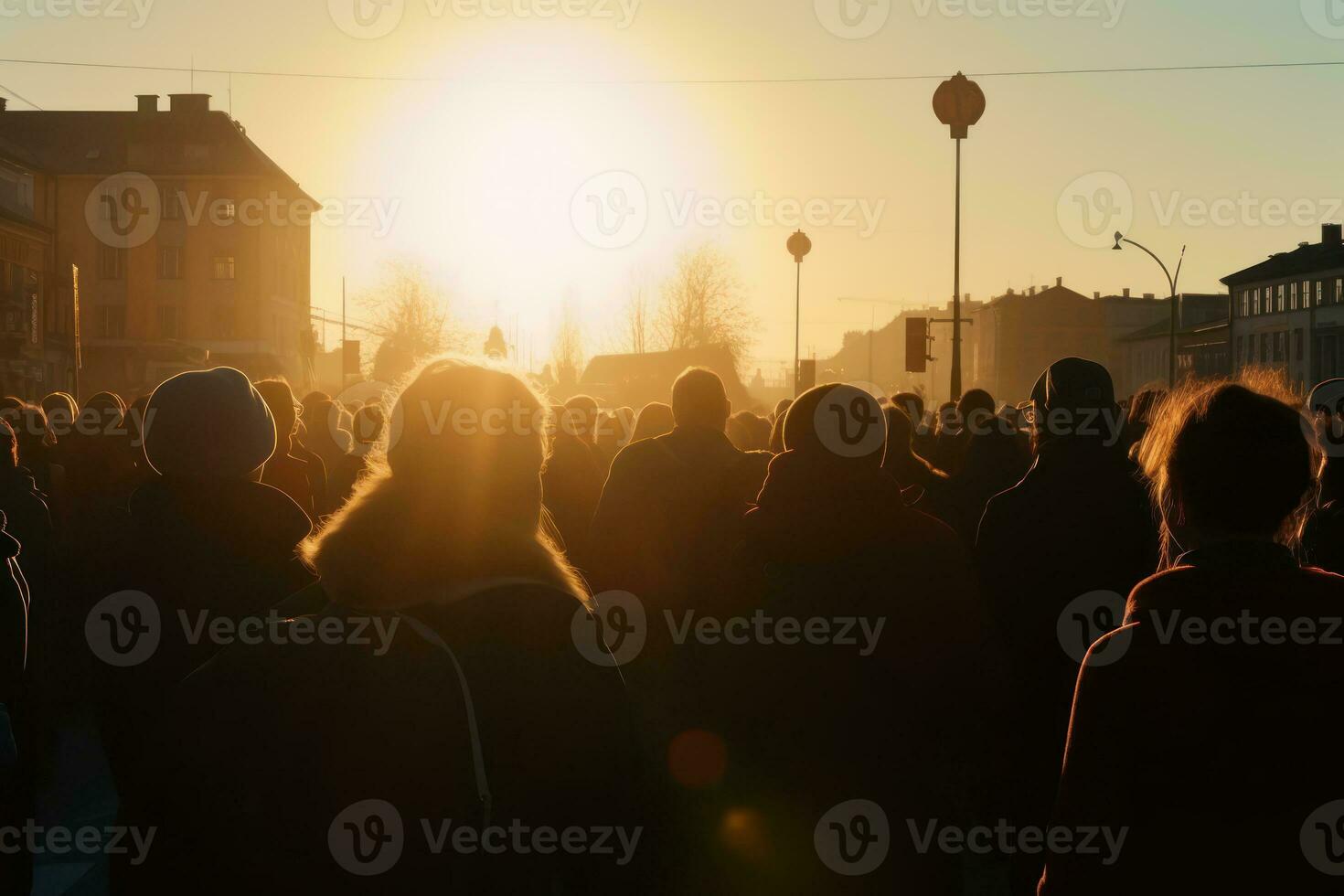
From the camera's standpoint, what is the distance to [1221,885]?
2.46m

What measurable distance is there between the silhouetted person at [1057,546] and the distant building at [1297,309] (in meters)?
73.3

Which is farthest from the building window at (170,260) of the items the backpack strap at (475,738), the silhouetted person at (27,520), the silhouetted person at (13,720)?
the backpack strap at (475,738)

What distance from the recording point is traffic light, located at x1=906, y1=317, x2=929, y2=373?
23775 mm

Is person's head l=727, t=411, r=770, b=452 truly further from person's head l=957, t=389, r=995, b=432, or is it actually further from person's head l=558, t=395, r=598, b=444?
person's head l=957, t=389, r=995, b=432

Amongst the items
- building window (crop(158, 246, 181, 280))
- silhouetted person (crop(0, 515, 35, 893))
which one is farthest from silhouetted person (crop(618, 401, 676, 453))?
building window (crop(158, 246, 181, 280))

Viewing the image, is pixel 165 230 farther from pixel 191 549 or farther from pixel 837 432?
pixel 837 432

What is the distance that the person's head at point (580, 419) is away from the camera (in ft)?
29.0

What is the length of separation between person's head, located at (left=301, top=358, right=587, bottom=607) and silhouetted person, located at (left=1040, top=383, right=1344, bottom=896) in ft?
3.61

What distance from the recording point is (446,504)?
239 cm

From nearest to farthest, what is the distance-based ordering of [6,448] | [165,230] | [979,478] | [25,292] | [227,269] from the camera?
1. [6,448]
2. [979,478]
3. [25,292]
4. [165,230]
5. [227,269]

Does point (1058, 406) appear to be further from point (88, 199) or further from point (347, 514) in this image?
point (88, 199)

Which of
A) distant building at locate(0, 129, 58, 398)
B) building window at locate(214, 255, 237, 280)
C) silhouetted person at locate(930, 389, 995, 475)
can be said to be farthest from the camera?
building window at locate(214, 255, 237, 280)

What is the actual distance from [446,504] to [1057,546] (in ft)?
11.1

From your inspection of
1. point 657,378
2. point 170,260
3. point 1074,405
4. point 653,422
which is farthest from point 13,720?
point 170,260
